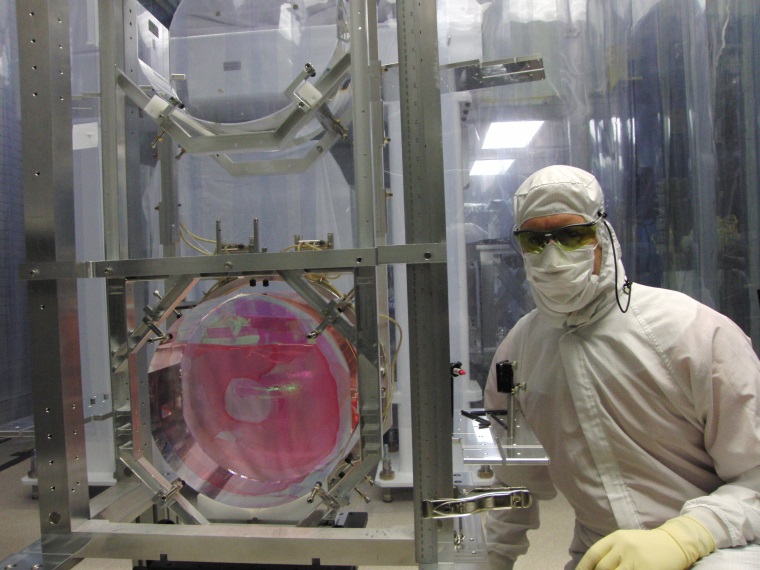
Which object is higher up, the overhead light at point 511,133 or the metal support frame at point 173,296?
the overhead light at point 511,133

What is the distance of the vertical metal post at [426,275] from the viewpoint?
1009 mm

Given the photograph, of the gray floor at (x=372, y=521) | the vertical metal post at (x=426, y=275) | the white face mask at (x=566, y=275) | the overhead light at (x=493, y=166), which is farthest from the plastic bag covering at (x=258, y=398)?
the overhead light at (x=493, y=166)

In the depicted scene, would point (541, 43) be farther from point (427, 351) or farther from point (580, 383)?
point (427, 351)

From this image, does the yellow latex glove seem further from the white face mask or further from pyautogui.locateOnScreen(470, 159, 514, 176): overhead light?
pyautogui.locateOnScreen(470, 159, 514, 176): overhead light

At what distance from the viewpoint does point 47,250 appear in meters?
1.12

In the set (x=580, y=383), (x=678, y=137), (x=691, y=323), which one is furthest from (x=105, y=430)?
(x=678, y=137)

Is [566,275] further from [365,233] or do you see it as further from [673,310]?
[365,233]

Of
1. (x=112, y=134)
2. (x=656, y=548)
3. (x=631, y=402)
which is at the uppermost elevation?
(x=112, y=134)

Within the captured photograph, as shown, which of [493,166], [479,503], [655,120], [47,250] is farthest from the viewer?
[493,166]

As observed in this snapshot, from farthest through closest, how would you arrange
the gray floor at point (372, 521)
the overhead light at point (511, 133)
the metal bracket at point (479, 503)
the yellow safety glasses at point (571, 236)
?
1. the overhead light at point (511, 133)
2. the gray floor at point (372, 521)
3. the yellow safety glasses at point (571, 236)
4. the metal bracket at point (479, 503)

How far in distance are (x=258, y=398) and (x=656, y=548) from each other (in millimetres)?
903

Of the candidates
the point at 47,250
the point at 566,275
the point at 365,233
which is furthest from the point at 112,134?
the point at 566,275

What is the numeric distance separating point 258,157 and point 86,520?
1087 millimetres

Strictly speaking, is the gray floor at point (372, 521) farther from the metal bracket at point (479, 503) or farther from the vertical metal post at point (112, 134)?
the vertical metal post at point (112, 134)
